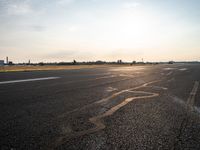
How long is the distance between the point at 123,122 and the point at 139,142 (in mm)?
1166

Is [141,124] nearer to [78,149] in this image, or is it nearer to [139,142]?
[139,142]

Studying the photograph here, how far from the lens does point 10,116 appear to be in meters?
4.78

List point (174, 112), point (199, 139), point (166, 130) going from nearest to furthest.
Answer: point (199, 139) < point (166, 130) < point (174, 112)

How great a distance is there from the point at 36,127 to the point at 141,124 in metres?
2.07

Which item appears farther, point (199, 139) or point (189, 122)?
point (189, 122)

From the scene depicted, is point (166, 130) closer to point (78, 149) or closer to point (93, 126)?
point (93, 126)

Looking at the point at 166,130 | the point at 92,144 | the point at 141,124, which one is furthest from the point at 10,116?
the point at 166,130

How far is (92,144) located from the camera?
326 cm

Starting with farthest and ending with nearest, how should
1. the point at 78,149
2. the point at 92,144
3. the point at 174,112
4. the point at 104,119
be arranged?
the point at 174,112, the point at 104,119, the point at 92,144, the point at 78,149

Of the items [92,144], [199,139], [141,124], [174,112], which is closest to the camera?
[92,144]

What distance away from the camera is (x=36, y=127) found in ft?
13.2

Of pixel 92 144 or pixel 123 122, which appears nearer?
pixel 92 144

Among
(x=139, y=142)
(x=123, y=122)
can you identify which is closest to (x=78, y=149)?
(x=139, y=142)

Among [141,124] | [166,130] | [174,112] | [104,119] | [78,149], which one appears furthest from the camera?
[174,112]
